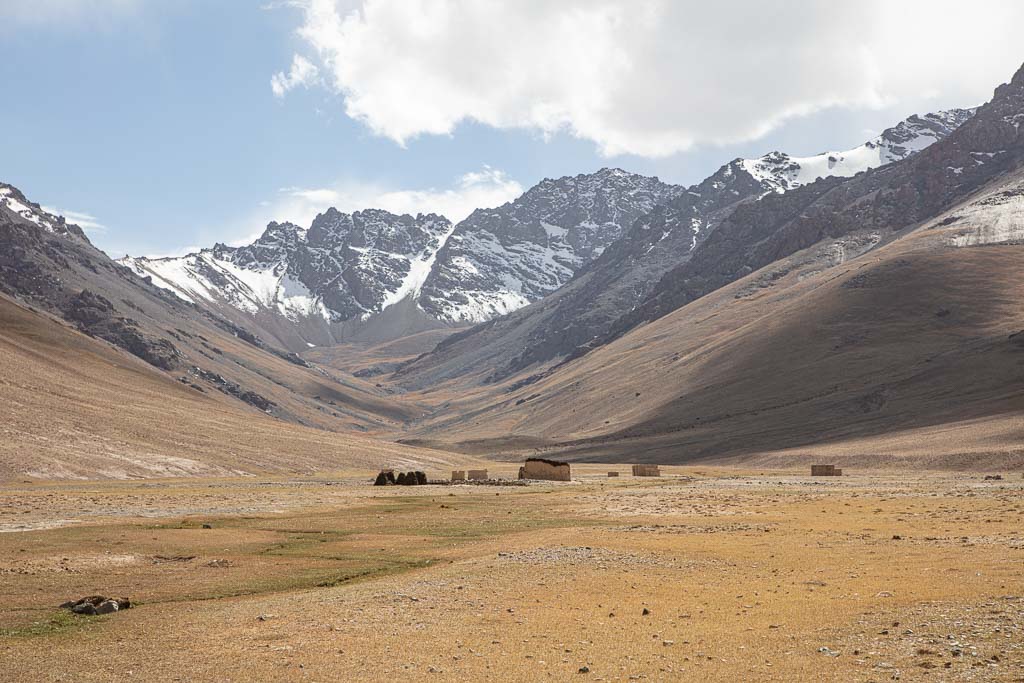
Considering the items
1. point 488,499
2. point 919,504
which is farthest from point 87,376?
point 919,504

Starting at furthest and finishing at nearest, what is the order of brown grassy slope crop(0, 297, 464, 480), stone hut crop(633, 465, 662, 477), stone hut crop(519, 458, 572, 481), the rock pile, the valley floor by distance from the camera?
stone hut crop(633, 465, 662, 477) → brown grassy slope crop(0, 297, 464, 480) → stone hut crop(519, 458, 572, 481) → the rock pile → the valley floor

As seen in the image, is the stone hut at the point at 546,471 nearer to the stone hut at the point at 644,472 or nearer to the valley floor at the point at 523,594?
the stone hut at the point at 644,472

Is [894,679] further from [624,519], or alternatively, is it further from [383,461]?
[383,461]

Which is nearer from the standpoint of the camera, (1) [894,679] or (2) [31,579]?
(1) [894,679]

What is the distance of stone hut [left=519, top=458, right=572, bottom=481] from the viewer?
107000 mm

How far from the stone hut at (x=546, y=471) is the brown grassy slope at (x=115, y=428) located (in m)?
40.6

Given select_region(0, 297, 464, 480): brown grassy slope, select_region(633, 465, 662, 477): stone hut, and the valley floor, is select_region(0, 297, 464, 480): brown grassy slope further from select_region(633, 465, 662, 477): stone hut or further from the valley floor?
the valley floor

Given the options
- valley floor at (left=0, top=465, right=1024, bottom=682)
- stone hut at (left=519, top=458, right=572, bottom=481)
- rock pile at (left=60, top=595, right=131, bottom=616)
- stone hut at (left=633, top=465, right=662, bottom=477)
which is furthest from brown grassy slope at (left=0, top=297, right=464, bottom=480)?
rock pile at (left=60, top=595, right=131, bottom=616)

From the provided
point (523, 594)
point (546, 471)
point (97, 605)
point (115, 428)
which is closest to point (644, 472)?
point (546, 471)

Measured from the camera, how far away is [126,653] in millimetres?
22906

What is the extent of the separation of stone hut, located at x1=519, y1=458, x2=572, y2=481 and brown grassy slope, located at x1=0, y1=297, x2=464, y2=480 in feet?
133

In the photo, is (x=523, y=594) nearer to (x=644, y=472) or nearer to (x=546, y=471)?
(x=546, y=471)

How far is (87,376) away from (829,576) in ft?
520

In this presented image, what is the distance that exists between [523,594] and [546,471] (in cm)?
7822
